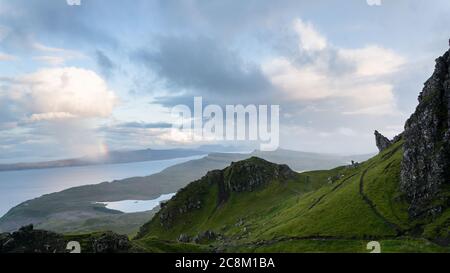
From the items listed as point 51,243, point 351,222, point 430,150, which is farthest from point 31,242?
point 430,150

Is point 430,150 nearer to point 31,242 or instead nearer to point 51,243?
point 51,243

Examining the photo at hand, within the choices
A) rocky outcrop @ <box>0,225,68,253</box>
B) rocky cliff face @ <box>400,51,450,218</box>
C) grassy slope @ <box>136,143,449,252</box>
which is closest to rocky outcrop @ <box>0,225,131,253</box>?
rocky outcrop @ <box>0,225,68,253</box>

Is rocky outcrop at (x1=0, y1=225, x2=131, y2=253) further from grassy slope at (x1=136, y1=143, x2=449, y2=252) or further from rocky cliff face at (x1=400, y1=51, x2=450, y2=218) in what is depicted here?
rocky cliff face at (x1=400, y1=51, x2=450, y2=218)

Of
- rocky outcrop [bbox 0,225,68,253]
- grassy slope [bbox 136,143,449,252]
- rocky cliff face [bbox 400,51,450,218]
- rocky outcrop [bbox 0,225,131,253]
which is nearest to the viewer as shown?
rocky outcrop [bbox 0,225,68,253]

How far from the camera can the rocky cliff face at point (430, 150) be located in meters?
125

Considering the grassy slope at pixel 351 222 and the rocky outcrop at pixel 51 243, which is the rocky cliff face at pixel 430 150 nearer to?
the grassy slope at pixel 351 222

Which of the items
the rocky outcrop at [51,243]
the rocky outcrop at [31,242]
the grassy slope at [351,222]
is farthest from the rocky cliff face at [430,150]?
the rocky outcrop at [31,242]

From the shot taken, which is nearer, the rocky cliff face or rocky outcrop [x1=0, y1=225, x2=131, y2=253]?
rocky outcrop [x1=0, y1=225, x2=131, y2=253]

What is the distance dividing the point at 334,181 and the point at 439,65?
7664cm

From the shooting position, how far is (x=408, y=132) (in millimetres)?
143500

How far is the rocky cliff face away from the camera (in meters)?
125

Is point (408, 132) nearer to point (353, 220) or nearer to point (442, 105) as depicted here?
point (442, 105)

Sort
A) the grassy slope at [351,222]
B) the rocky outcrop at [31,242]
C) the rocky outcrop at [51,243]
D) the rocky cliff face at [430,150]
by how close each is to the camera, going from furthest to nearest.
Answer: the rocky cliff face at [430,150] → the grassy slope at [351,222] → the rocky outcrop at [51,243] → the rocky outcrop at [31,242]
